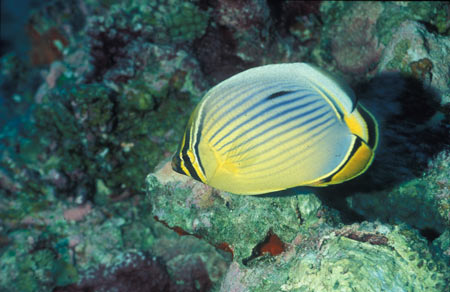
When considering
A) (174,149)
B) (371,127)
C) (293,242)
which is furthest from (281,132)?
(174,149)

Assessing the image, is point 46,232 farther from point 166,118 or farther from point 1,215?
point 166,118

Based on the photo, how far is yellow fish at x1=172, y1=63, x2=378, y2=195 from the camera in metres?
1.50

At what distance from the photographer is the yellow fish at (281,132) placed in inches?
59.0

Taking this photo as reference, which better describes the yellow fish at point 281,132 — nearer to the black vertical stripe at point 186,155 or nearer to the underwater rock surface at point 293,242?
the black vertical stripe at point 186,155

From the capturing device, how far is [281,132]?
1505 millimetres

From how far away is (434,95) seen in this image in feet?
8.10

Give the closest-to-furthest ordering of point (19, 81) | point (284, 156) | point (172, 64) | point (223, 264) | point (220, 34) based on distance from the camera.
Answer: point (284, 156)
point (223, 264)
point (172, 64)
point (220, 34)
point (19, 81)

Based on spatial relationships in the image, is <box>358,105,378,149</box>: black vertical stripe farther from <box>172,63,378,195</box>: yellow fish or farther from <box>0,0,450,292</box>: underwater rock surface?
<box>0,0,450,292</box>: underwater rock surface

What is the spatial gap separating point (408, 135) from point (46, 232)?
12.8ft

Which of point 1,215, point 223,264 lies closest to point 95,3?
point 1,215

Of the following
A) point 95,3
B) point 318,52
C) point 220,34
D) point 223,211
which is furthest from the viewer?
point 95,3

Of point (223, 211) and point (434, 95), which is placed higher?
point (434, 95)

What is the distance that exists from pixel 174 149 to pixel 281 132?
191 centimetres

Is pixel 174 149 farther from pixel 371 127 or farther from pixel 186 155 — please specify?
pixel 371 127
